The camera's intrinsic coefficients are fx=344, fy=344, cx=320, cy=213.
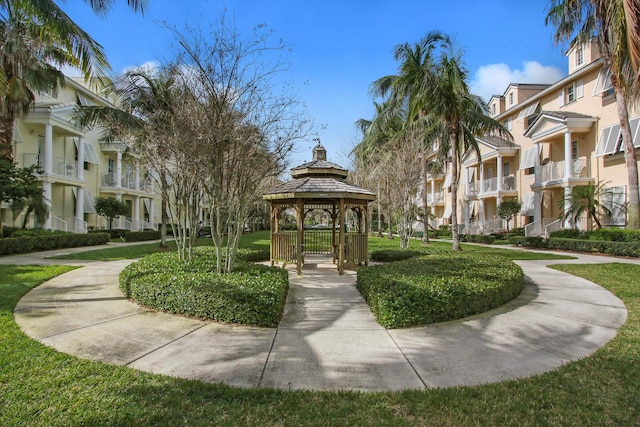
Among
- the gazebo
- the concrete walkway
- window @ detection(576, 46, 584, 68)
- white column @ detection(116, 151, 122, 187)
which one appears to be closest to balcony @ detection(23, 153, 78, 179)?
white column @ detection(116, 151, 122, 187)

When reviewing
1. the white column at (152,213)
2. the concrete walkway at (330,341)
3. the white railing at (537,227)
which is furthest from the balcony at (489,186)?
the white column at (152,213)

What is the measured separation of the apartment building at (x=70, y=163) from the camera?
2100cm

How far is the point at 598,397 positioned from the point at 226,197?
6.92 metres

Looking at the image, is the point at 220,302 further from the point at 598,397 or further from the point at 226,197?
the point at 598,397

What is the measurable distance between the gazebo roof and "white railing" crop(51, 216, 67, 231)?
62.4 feet

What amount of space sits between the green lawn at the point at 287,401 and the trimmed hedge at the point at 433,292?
2.01 metres

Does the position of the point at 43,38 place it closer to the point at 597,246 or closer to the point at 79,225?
the point at 79,225

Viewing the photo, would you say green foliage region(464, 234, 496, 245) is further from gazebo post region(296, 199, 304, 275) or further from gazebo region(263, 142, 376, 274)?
gazebo post region(296, 199, 304, 275)

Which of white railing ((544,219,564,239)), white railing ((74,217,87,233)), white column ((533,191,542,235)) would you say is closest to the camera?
white railing ((544,219,564,239))

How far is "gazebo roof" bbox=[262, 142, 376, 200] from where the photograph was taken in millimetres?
10352

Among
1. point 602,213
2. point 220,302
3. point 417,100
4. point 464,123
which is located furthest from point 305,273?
point 602,213

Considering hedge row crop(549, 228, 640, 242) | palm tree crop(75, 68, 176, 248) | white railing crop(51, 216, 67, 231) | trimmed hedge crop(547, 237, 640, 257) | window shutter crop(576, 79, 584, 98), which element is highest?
window shutter crop(576, 79, 584, 98)

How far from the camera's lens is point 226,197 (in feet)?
25.6

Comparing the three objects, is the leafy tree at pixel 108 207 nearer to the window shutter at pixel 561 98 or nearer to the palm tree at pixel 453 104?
the palm tree at pixel 453 104
